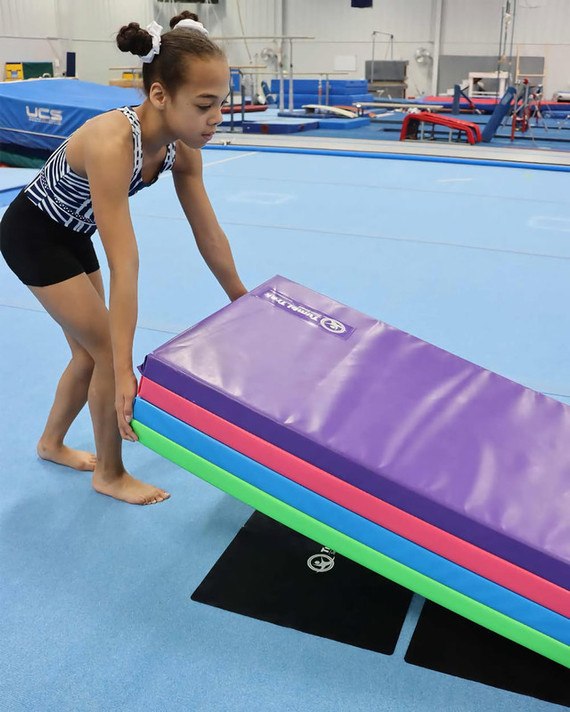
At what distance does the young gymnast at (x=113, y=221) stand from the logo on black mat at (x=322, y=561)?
0.52 metres

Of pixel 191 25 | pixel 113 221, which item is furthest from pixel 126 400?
pixel 191 25

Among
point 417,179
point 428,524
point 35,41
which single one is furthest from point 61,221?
point 35,41

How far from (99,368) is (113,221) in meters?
0.48

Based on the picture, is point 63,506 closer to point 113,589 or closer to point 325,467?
point 113,589

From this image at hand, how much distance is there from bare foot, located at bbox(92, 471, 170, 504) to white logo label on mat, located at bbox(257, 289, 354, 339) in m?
0.67

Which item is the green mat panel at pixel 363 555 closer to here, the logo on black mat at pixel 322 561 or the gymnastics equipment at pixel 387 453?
the gymnastics equipment at pixel 387 453

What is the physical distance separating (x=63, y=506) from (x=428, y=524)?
3.75 feet

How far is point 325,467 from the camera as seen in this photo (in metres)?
1.47

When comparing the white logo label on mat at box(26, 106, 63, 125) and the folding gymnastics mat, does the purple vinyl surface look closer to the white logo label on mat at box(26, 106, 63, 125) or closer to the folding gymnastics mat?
the folding gymnastics mat

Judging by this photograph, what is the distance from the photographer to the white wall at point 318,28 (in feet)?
53.0

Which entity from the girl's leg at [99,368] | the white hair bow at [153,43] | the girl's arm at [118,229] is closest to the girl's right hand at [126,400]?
the girl's arm at [118,229]

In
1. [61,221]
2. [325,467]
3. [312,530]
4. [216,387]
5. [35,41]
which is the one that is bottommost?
[312,530]

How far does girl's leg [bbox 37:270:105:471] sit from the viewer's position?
2098 millimetres

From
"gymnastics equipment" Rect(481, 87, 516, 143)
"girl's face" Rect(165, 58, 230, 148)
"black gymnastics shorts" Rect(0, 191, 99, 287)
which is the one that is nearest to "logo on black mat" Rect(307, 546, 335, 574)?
"black gymnastics shorts" Rect(0, 191, 99, 287)
